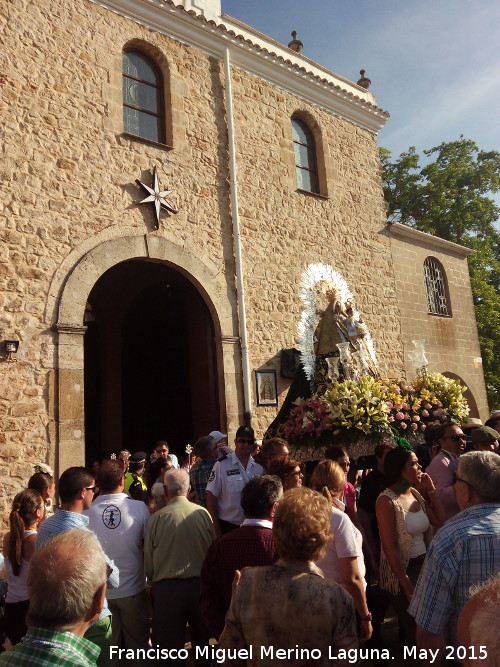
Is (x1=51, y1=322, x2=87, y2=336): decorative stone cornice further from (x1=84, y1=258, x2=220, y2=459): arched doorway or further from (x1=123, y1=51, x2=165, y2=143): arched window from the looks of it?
(x1=123, y1=51, x2=165, y2=143): arched window

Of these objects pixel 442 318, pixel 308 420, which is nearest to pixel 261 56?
pixel 442 318

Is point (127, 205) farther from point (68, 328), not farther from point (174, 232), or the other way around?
point (68, 328)

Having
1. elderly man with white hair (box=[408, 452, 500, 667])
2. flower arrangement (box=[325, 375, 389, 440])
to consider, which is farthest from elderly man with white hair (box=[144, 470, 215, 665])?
flower arrangement (box=[325, 375, 389, 440])

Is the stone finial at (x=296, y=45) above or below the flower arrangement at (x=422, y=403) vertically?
above

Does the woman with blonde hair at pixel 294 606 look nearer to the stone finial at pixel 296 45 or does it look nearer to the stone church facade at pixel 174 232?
the stone church facade at pixel 174 232

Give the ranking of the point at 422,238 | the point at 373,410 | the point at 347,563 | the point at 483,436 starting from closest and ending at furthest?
the point at 347,563 < the point at 483,436 < the point at 373,410 < the point at 422,238

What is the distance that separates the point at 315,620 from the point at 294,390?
21.3 ft

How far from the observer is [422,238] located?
49.6ft

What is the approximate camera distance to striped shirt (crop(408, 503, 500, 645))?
255 cm

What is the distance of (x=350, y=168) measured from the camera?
13695 mm

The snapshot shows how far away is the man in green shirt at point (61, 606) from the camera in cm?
186

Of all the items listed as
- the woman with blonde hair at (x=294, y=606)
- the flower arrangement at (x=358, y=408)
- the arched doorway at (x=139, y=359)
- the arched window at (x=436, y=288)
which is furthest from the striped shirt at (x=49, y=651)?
the arched window at (x=436, y=288)

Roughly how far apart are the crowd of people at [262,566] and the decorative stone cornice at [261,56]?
8.73 meters

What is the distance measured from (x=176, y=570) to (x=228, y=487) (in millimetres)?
1432
